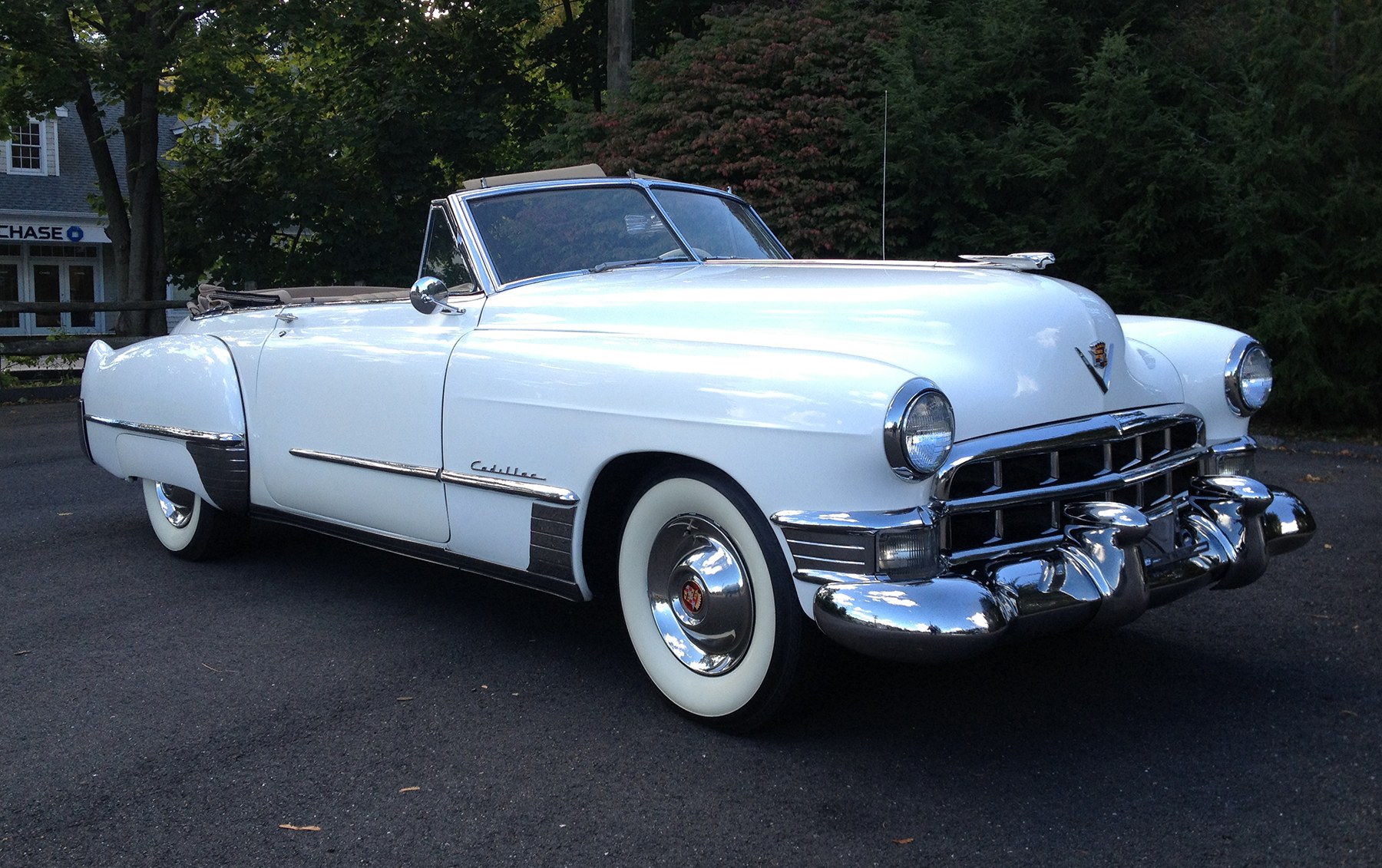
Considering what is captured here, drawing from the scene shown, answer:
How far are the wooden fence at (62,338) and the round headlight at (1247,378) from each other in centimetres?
1424

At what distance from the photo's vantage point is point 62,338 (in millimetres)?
16844

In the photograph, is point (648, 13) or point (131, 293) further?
point (648, 13)

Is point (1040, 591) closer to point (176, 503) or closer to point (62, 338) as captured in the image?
point (176, 503)

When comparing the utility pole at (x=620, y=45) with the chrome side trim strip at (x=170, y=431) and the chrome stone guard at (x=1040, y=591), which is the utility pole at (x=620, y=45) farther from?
the chrome stone guard at (x=1040, y=591)

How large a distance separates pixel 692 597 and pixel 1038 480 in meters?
0.98

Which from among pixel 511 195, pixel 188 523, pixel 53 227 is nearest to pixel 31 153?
pixel 53 227

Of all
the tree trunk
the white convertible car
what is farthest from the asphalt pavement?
the tree trunk

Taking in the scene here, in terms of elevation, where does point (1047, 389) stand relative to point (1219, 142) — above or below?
below

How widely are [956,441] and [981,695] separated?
3.29 feet

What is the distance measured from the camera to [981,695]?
3586 mm

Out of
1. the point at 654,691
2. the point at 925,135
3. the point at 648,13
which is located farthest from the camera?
the point at 648,13

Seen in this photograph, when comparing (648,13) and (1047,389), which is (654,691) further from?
(648,13)

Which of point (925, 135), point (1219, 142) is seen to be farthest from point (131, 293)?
point (1219, 142)

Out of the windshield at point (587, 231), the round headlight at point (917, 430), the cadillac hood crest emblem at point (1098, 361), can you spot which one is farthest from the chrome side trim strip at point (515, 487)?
the cadillac hood crest emblem at point (1098, 361)
